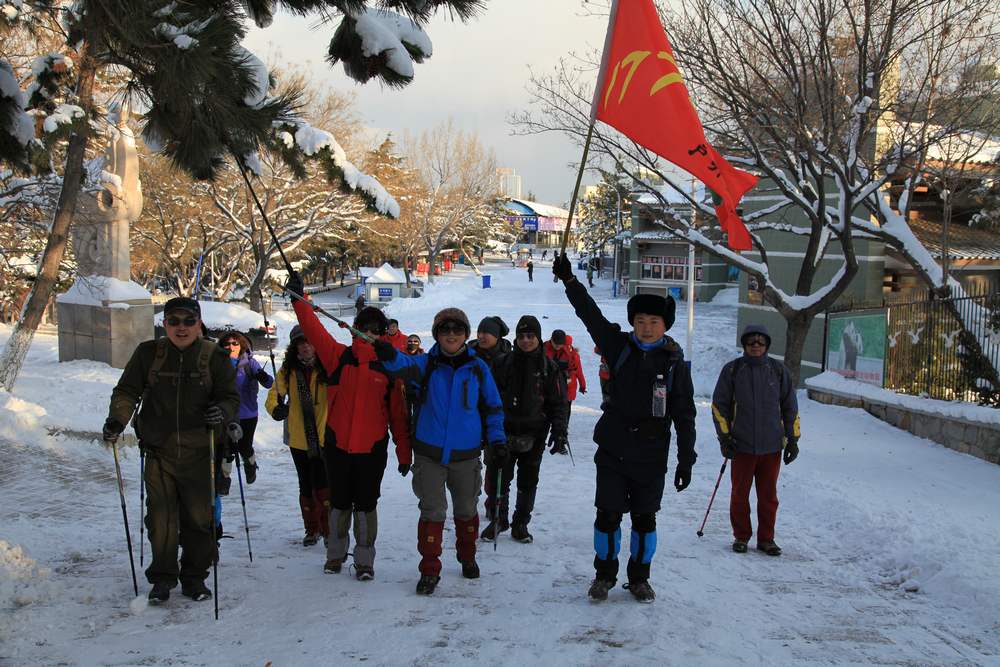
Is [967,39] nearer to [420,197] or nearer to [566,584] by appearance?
[566,584]

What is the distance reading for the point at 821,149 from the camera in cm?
1211

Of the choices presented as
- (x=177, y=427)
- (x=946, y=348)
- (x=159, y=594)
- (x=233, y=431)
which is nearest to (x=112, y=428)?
(x=177, y=427)

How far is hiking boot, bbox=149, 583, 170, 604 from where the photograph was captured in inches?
173

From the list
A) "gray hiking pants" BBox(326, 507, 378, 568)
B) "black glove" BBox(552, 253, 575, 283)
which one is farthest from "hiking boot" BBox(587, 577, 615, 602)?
"black glove" BBox(552, 253, 575, 283)

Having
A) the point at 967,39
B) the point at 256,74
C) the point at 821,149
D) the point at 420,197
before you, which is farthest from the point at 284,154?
the point at 420,197

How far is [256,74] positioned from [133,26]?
1898mm

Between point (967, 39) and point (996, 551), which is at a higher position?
point (967, 39)

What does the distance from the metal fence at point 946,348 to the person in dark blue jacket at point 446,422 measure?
759 cm

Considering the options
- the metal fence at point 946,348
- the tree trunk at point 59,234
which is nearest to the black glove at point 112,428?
the tree trunk at point 59,234

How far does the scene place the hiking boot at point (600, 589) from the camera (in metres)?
4.68

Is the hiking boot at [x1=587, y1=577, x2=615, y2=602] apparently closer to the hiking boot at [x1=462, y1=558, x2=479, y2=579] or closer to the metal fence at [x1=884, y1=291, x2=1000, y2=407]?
the hiking boot at [x1=462, y1=558, x2=479, y2=579]

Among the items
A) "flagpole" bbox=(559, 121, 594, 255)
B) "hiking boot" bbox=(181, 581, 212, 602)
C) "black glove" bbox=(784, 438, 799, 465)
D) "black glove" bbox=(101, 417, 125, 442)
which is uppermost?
"flagpole" bbox=(559, 121, 594, 255)

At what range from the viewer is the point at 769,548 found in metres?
5.92

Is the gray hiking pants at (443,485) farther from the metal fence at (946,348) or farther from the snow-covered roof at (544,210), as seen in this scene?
the snow-covered roof at (544,210)
